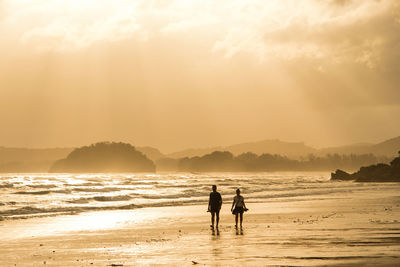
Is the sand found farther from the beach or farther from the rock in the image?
the rock

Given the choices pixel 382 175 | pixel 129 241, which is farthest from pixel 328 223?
pixel 382 175

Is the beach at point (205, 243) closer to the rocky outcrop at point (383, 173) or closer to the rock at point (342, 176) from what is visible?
the rocky outcrop at point (383, 173)

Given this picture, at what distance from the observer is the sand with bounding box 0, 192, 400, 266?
13758mm

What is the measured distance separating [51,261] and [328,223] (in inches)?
508

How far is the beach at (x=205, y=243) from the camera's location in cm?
1374

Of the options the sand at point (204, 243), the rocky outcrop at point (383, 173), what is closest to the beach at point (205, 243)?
the sand at point (204, 243)

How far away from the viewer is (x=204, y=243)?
17688 mm

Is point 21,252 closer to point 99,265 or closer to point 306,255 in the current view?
point 99,265

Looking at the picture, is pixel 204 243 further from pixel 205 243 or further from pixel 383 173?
pixel 383 173

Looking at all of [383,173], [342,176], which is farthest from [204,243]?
[342,176]

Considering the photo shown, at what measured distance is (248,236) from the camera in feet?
63.7

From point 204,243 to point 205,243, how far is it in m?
0.04

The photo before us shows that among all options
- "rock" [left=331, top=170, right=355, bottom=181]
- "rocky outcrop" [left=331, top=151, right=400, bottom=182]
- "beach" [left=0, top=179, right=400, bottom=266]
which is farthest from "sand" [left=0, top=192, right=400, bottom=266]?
"rock" [left=331, top=170, right=355, bottom=181]

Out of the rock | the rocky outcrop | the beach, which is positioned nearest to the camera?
the beach
